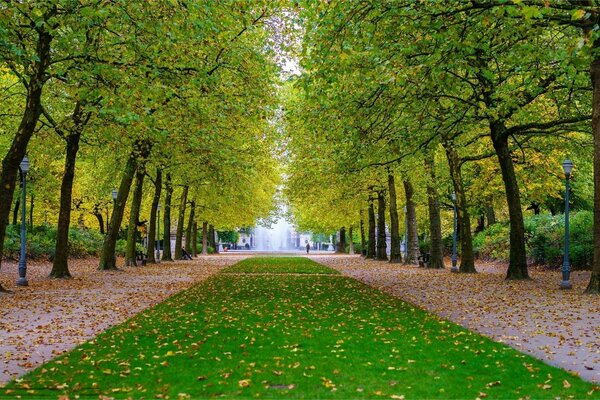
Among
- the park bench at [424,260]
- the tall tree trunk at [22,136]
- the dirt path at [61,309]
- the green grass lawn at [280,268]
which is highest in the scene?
the tall tree trunk at [22,136]

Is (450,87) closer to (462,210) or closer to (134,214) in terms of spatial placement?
(462,210)

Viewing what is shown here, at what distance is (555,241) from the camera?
1107 inches

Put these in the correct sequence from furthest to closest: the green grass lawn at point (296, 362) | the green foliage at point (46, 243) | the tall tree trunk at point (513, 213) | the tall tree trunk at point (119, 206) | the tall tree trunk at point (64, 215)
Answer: the green foliage at point (46, 243) → the tall tree trunk at point (119, 206) → the tall tree trunk at point (64, 215) → the tall tree trunk at point (513, 213) → the green grass lawn at point (296, 362)

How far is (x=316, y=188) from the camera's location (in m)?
37.0

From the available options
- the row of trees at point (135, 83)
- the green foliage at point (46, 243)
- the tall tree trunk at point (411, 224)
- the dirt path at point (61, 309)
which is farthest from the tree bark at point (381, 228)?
the dirt path at point (61, 309)

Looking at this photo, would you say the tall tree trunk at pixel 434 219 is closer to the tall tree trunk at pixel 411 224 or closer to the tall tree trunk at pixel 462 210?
the tall tree trunk at pixel 462 210

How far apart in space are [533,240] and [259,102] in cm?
1639

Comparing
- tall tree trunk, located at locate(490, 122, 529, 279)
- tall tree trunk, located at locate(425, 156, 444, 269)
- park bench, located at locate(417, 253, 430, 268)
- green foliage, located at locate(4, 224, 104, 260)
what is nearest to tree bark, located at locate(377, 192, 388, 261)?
park bench, located at locate(417, 253, 430, 268)

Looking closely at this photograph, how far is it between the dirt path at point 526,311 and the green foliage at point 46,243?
64.6ft

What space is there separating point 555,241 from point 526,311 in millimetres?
16510

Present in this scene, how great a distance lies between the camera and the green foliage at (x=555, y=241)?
1033 inches

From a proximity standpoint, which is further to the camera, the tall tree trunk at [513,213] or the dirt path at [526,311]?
the tall tree trunk at [513,213]

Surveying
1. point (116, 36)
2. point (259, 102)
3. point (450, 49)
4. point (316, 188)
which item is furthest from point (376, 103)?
point (316, 188)

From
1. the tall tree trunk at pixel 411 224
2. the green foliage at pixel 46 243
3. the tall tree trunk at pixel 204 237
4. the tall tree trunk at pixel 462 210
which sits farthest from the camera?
the tall tree trunk at pixel 204 237
